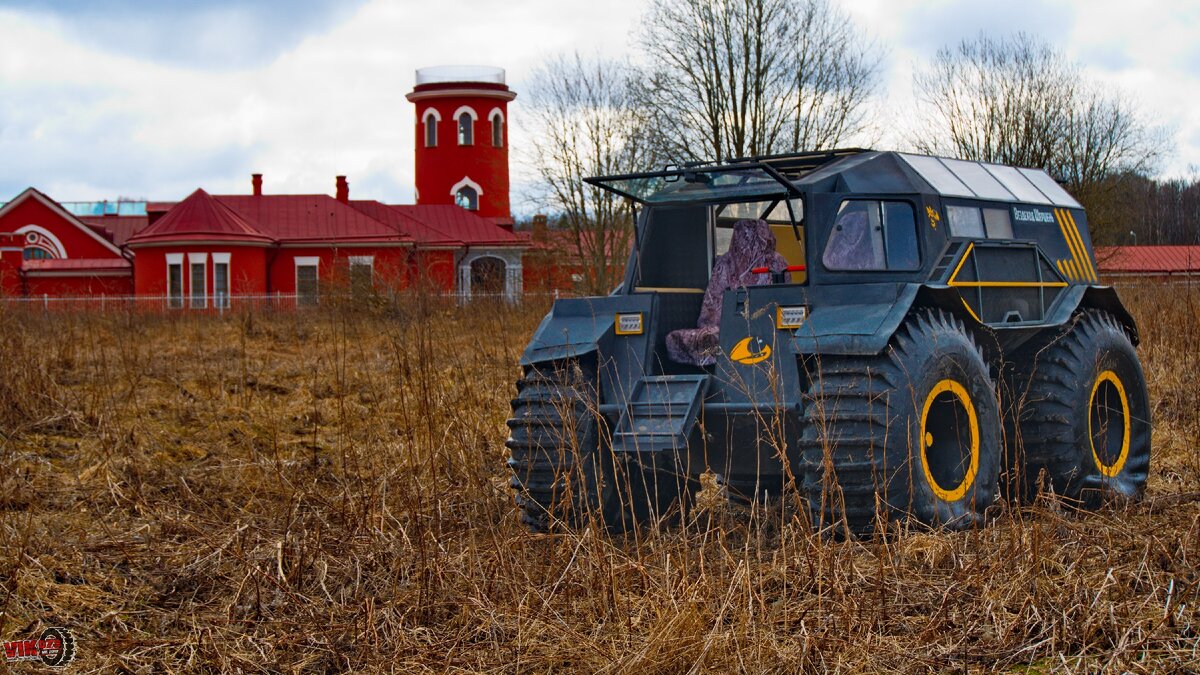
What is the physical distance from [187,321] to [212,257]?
61.0ft

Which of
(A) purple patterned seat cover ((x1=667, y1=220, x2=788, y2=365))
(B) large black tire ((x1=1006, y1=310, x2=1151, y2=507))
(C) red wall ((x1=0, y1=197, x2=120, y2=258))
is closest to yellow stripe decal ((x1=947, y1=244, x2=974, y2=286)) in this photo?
(B) large black tire ((x1=1006, y1=310, x2=1151, y2=507))

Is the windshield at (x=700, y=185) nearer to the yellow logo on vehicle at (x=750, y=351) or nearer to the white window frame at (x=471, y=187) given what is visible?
the yellow logo on vehicle at (x=750, y=351)

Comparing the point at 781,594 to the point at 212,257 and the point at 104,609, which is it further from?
the point at 212,257

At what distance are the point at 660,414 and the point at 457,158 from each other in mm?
43125

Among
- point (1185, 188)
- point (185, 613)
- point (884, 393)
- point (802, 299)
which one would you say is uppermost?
point (1185, 188)

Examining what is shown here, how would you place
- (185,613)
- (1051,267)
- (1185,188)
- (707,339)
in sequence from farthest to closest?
(1185,188) → (1051,267) → (707,339) → (185,613)

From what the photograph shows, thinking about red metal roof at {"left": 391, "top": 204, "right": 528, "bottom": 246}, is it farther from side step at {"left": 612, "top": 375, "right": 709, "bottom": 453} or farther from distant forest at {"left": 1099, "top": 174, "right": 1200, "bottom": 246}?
side step at {"left": 612, "top": 375, "right": 709, "bottom": 453}

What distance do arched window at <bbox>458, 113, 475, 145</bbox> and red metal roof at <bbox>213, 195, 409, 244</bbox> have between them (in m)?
6.40

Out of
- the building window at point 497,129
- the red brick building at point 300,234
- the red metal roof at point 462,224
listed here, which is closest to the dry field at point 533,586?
the red brick building at point 300,234

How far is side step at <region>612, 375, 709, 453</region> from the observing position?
700cm

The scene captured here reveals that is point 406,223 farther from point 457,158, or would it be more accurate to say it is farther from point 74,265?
point 74,265

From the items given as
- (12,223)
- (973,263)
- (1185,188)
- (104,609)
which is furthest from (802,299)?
(12,223)

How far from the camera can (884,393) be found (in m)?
6.43

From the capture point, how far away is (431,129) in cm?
5006
